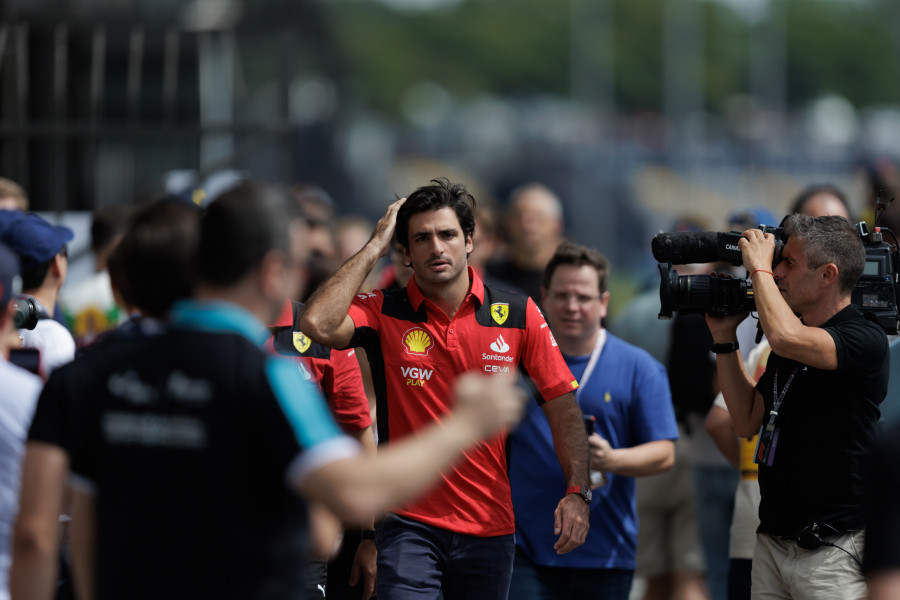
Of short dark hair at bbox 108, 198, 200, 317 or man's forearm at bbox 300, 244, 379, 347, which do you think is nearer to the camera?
short dark hair at bbox 108, 198, 200, 317

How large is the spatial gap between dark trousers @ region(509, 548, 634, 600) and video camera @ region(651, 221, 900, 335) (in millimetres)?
1549

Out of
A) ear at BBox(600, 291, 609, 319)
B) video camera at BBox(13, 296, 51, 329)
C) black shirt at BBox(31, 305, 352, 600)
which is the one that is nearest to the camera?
black shirt at BBox(31, 305, 352, 600)

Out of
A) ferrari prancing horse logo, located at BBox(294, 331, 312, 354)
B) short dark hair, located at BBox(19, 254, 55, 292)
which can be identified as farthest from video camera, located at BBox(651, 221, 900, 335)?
short dark hair, located at BBox(19, 254, 55, 292)

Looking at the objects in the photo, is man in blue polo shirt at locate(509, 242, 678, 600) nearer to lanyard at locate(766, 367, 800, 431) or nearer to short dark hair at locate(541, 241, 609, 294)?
short dark hair at locate(541, 241, 609, 294)

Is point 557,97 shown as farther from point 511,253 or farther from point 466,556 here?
point 466,556

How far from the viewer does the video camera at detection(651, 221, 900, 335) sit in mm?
4621

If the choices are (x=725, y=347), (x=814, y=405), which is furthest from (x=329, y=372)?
(x=814, y=405)

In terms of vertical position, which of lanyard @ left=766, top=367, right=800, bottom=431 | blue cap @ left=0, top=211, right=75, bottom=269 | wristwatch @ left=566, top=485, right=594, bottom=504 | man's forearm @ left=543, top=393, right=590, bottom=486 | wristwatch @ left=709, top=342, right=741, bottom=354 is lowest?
wristwatch @ left=566, top=485, right=594, bottom=504

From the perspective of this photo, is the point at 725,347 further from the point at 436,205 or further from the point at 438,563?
the point at 438,563

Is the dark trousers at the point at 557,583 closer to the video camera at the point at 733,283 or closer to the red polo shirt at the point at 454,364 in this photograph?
the red polo shirt at the point at 454,364

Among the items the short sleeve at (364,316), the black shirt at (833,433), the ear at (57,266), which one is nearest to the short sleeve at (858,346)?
the black shirt at (833,433)

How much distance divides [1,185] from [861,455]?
5164 mm

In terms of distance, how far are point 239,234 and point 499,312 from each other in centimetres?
225

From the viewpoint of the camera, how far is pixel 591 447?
5.41m
